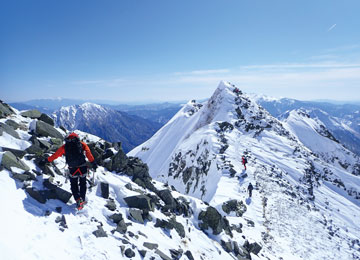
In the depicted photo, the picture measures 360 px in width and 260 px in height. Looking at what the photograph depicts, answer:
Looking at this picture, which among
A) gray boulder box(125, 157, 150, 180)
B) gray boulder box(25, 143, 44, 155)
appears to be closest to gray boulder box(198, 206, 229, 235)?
gray boulder box(125, 157, 150, 180)

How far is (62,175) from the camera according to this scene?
11.2m

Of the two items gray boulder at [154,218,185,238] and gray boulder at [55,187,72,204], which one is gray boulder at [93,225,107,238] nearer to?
gray boulder at [55,187,72,204]

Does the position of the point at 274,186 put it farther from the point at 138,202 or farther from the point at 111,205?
the point at 111,205

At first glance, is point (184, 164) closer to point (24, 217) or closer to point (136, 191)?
point (136, 191)

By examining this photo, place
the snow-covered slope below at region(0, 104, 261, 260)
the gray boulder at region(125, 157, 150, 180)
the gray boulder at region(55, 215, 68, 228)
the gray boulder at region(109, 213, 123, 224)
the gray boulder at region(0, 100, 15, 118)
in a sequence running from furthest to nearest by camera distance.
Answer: the gray boulder at region(125, 157, 150, 180), the gray boulder at region(0, 100, 15, 118), the gray boulder at region(109, 213, 123, 224), the gray boulder at region(55, 215, 68, 228), the snow-covered slope below at region(0, 104, 261, 260)

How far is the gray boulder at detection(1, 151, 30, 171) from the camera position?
9102mm

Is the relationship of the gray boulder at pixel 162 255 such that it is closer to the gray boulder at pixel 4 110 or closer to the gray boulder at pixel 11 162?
the gray boulder at pixel 11 162

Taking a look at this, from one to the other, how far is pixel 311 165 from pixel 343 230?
56.8ft

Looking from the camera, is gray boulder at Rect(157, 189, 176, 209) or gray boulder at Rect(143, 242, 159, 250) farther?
gray boulder at Rect(157, 189, 176, 209)

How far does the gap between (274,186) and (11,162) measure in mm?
32413

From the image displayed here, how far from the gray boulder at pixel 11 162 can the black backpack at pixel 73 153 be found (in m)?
2.06

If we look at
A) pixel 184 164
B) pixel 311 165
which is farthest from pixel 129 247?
pixel 311 165

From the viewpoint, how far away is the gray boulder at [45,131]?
1311cm

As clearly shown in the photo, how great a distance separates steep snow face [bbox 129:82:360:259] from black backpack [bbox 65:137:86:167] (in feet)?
56.0
